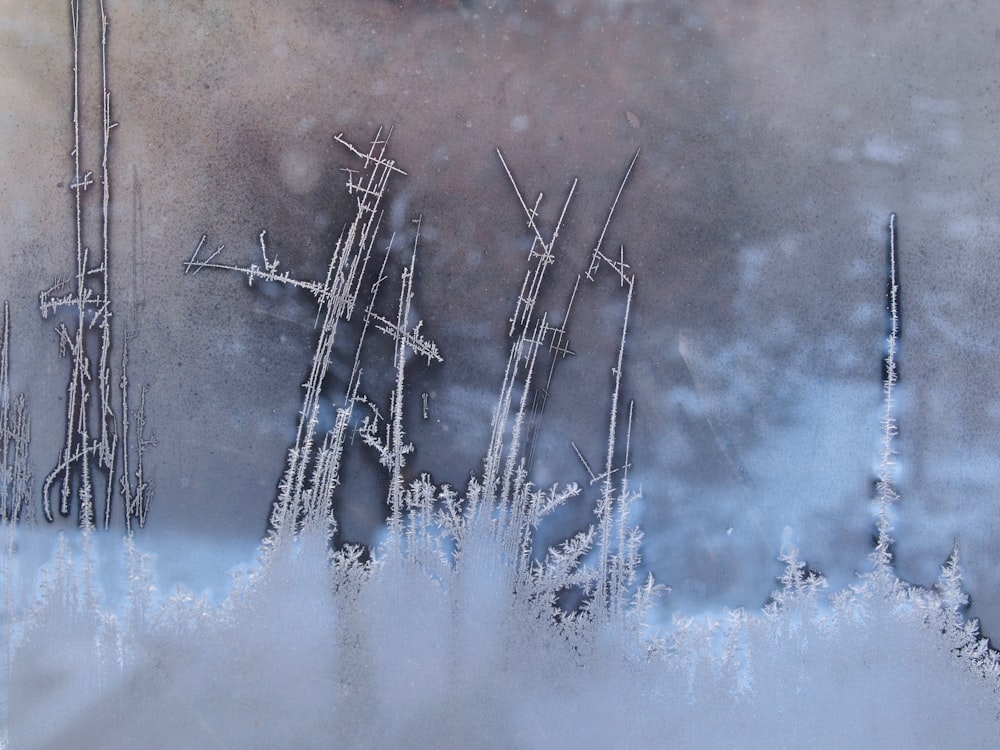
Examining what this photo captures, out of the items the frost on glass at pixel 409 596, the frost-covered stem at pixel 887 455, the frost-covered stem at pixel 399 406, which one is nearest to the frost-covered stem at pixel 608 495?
the frost on glass at pixel 409 596

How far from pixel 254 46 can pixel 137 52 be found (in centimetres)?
48

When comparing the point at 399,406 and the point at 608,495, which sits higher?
the point at 399,406

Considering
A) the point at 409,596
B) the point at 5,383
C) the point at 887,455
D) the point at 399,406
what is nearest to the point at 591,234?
the point at 399,406

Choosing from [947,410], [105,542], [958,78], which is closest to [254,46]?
[105,542]

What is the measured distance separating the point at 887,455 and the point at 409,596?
208 centimetres

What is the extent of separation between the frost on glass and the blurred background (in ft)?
0.20

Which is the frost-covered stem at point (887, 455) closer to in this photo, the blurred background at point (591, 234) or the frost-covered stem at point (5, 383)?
the blurred background at point (591, 234)

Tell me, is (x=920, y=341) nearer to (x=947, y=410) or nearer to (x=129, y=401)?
(x=947, y=410)

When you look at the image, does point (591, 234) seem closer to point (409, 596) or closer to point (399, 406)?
point (399, 406)

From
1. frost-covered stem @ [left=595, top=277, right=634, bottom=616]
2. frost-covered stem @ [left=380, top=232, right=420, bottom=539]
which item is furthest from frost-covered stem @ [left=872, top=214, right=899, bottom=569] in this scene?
frost-covered stem @ [left=380, top=232, right=420, bottom=539]

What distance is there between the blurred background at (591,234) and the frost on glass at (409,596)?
0.20 feet

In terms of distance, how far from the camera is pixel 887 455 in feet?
10.1

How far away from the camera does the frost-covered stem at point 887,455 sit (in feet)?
10.0

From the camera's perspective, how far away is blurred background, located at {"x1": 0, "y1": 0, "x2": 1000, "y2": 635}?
9.96ft
